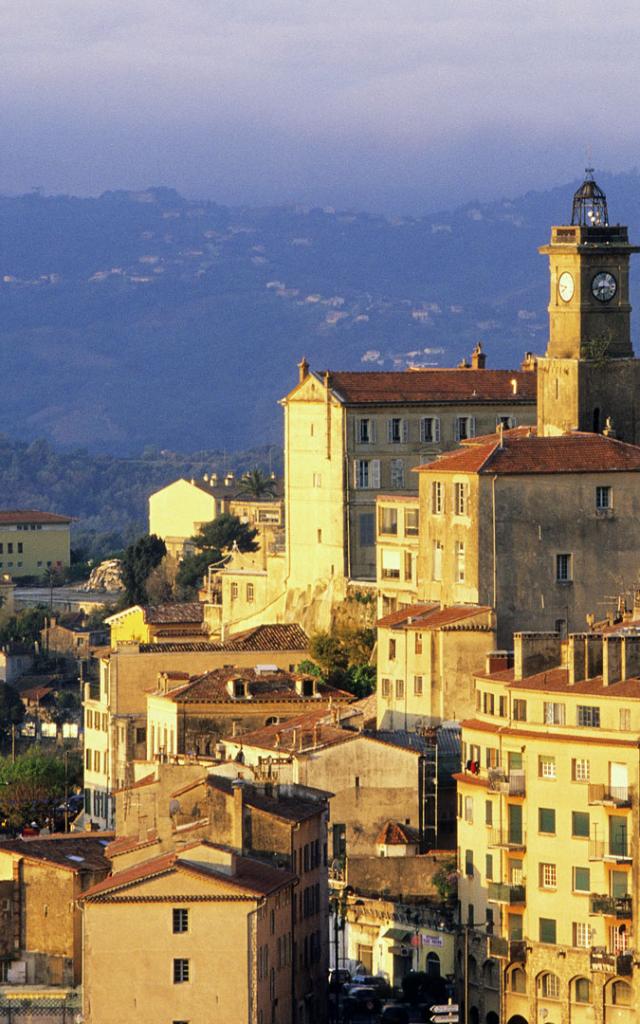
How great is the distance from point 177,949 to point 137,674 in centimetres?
3396

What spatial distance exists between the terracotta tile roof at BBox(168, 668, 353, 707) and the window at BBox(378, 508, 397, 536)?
485cm

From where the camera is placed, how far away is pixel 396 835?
273 feet

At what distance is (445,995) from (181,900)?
26.0ft

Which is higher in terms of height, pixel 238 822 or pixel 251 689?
pixel 251 689

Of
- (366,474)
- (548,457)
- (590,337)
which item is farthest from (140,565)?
(548,457)

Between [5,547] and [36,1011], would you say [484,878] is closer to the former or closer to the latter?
[36,1011]

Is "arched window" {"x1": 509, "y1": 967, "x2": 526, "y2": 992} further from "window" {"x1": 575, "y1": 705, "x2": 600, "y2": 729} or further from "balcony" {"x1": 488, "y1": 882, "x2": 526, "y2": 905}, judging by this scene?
"window" {"x1": 575, "y1": 705, "x2": 600, "y2": 729}

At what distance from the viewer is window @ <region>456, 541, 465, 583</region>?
91875mm

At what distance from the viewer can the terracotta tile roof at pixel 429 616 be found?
89.8 metres

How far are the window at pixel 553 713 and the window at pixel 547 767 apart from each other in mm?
791

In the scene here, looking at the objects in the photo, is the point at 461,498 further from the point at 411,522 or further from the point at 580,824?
the point at 580,824

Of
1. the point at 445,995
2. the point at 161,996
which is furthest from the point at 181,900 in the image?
the point at 445,995

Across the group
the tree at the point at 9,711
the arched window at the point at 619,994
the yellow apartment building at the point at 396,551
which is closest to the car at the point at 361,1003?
the arched window at the point at 619,994

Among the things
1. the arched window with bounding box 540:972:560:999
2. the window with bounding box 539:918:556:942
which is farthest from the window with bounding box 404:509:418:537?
the arched window with bounding box 540:972:560:999
